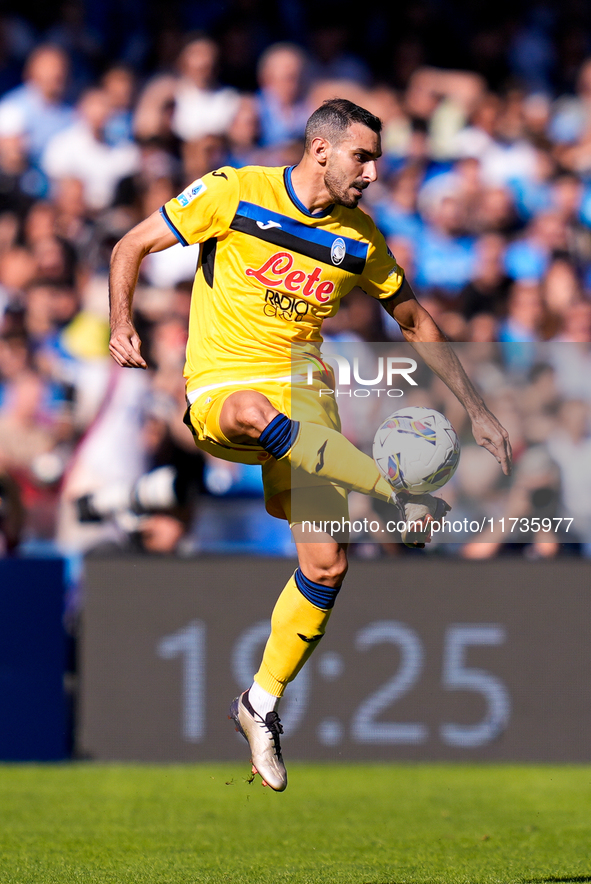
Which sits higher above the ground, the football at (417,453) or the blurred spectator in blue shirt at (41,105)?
the blurred spectator in blue shirt at (41,105)

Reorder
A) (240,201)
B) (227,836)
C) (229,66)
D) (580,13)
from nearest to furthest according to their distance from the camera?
(240,201) < (227,836) < (229,66) < (580,13)

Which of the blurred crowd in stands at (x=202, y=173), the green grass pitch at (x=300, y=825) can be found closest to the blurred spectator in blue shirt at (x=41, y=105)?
the blurred crowd in stands at (x=202, y=173)

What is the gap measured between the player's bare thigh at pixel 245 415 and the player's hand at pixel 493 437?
979 millimetres

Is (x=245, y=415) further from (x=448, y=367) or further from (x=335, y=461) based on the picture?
(x=448, y=367)

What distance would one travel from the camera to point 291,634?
17.9 ft

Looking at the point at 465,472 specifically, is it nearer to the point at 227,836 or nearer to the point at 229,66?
the point at 227,836

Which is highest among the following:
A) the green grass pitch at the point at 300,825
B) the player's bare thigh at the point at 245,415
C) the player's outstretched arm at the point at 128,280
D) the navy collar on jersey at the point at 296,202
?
the navy collar on jersey at the point at 296,202

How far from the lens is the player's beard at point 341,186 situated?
521 centimetres

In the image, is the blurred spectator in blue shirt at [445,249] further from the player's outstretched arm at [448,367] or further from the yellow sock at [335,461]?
the yellow sock at [335,461]

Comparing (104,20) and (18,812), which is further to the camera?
(104,20)

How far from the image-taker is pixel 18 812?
23.6 ft

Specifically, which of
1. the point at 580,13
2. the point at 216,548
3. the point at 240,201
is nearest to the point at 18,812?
the point at 216,548

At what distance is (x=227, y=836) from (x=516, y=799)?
197 cm

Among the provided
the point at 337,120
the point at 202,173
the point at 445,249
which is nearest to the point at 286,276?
the point at 337,120
